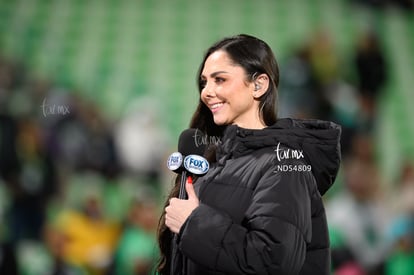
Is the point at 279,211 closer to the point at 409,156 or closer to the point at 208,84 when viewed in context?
the point at 208,84

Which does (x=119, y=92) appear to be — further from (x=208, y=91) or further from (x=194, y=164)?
(x=194, y=164)

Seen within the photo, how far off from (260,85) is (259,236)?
0.33 meters

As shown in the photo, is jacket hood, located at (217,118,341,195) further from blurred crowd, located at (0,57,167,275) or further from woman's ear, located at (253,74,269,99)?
blurred crowd, located at (0,57,167,275)

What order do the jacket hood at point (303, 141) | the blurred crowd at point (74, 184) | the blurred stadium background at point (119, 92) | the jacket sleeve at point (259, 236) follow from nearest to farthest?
the jacket sleeve at point (259, 236)
the jacket hood at point (303, 141)
the blurred crowd at point (74, 184)
the blurred stadium background at point (119, 92)

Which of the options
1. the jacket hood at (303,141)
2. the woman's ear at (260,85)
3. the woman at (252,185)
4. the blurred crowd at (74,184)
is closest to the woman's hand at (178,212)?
the woman at (252,185)

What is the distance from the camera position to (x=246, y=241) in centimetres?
113

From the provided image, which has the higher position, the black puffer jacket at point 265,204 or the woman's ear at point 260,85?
the woman's ear at point 260,85

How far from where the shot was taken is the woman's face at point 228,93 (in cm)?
130

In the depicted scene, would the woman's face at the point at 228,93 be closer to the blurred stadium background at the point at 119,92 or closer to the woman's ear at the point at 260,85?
the woman's ear at the point at 260,85

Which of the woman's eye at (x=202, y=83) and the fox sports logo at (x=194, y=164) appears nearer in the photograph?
the fox sports logo at (x=194, y=164)

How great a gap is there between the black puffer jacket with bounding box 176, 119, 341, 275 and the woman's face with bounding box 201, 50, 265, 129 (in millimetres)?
47

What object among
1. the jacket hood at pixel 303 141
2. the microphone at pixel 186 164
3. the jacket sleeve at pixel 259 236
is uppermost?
the jacket hood at pixel 303 141

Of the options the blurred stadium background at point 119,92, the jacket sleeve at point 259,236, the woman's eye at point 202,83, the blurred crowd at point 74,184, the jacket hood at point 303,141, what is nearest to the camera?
the jacket sleeve at point 259,236

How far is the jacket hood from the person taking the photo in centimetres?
125
